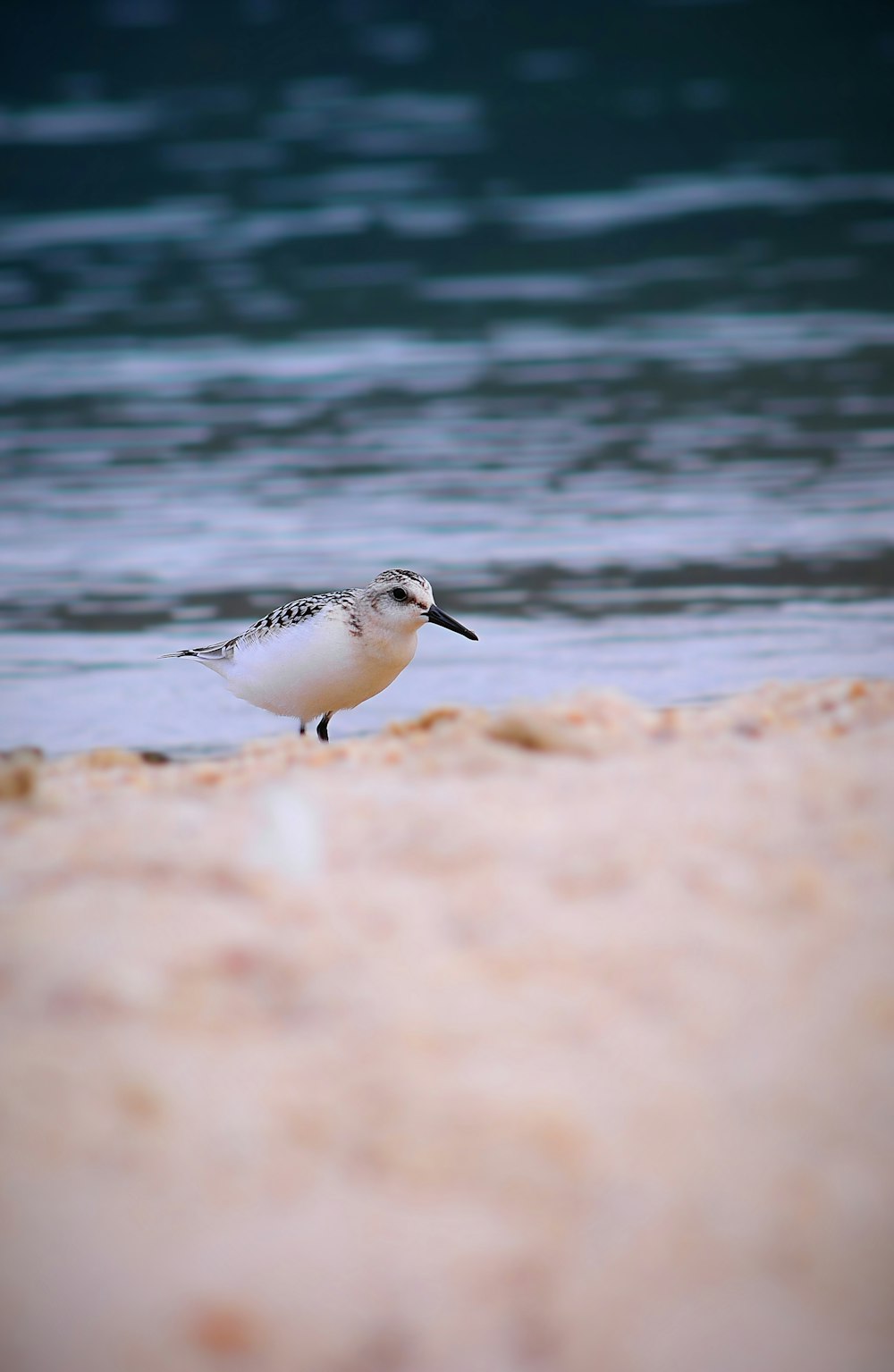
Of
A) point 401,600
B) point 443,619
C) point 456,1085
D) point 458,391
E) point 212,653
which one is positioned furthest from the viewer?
point 458,391

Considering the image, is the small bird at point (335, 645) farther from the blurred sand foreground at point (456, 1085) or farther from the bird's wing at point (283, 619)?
the blurred sand foreground at point (456, 1085)

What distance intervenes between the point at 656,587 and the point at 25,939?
6.45 meters

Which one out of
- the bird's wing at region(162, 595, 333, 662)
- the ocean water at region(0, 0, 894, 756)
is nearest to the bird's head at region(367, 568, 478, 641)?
→ the bird's wing at region(162, 595, 333, 662)

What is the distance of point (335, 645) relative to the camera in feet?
20.2

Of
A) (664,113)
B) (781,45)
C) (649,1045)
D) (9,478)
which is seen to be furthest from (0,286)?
(781,45)

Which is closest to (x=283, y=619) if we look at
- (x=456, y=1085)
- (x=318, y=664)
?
(x=318, y=664)

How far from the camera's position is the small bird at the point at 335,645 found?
6172 millimetres

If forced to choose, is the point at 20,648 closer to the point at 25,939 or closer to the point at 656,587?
the point at 656,587

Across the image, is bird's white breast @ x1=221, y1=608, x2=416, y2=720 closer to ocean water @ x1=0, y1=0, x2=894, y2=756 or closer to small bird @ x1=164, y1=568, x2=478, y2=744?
small bird @ x1=164, y1=568, x2=478, y2=744

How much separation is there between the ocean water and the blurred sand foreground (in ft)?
12.4

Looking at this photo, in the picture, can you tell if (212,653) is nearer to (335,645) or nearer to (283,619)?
(283,619)

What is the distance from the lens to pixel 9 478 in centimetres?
1219

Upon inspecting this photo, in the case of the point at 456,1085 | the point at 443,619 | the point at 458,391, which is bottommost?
the point at 456,1085

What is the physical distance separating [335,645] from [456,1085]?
3688mm
